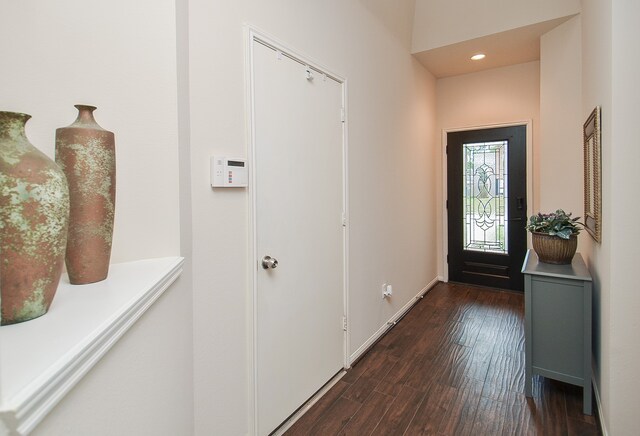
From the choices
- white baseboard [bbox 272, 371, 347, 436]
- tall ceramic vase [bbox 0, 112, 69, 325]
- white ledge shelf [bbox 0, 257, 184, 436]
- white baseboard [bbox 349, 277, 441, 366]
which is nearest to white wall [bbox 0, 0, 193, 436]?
white ledge shelf [bbox 0, 257, 184, 436]

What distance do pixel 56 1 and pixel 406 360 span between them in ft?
9.18

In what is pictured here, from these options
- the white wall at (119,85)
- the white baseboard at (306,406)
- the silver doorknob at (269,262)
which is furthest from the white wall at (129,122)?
the white baseboard at (306,406)

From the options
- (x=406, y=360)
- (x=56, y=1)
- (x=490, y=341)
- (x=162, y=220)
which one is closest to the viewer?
(x=56, y=1)

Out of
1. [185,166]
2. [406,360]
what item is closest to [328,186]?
[185,166]

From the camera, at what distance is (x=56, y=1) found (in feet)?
3.39

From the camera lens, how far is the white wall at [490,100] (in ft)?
13.1

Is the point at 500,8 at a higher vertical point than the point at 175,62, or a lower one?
higher

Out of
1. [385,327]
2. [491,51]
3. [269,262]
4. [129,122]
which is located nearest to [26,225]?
[129,122]

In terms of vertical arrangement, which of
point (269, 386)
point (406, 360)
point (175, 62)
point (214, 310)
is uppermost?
point (175, 62)

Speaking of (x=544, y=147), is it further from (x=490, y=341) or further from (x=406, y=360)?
(x=406, y=360)

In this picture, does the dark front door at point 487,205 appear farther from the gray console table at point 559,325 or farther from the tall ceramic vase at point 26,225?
the tall ceramic vase at point 26,225

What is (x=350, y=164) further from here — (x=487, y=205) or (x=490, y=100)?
(x=490, y=100)

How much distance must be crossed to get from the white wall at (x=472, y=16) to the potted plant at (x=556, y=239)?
1997mm

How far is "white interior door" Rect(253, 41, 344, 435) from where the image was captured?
1.76 m
